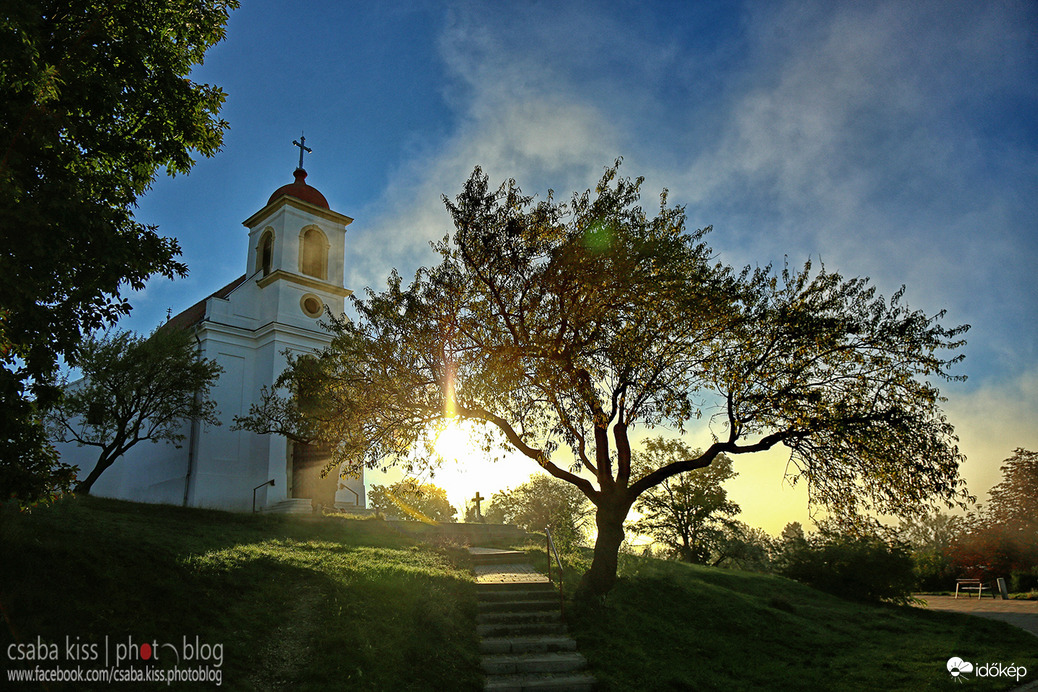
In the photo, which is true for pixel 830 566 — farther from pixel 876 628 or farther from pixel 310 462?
pixel 310 462

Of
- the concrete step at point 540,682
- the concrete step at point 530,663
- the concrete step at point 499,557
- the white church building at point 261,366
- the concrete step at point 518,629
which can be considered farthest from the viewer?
the white church building at point 261,366

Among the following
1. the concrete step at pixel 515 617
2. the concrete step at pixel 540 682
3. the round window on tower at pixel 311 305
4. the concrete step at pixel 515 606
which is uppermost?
the round window on tower at pixel 311 305

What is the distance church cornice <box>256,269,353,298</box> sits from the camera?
29594 mm

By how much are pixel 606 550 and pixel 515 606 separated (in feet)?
7.35

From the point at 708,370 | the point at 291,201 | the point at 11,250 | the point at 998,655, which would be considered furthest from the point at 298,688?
the point at 291,201

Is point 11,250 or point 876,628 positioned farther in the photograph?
point 876,628

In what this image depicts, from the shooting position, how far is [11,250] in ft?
24.6

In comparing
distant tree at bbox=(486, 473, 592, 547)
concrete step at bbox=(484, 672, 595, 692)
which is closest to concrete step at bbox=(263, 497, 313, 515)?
concrete step at bbox=(484, 672, 595, 692)

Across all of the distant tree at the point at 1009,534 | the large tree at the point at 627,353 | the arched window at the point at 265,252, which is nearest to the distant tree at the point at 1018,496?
the distant tree at the point at 1009,534

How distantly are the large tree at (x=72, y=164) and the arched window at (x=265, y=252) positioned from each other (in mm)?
22458

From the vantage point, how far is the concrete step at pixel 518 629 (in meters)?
10.7

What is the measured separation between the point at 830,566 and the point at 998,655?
810 centimetres

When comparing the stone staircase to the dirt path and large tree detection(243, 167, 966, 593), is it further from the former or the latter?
the dirt path

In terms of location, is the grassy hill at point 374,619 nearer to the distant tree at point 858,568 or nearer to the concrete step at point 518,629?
the concrete step at point 518,629
